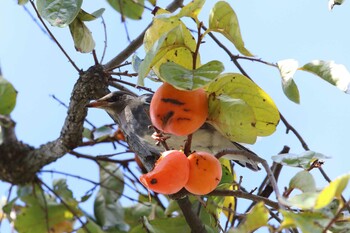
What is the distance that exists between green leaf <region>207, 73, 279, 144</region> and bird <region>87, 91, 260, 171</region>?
1.27 feet

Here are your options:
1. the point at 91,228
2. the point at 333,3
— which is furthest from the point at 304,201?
the point at 91,228

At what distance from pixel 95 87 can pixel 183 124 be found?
892 millimetres

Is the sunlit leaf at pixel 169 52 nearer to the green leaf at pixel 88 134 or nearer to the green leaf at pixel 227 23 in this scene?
the green leaf at pixel 227 23

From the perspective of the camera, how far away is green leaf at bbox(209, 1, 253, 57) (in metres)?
1.18

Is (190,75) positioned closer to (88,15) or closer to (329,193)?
(329,193)

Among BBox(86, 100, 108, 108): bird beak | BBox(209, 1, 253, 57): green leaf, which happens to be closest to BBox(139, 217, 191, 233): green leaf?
BBox(86, 100, 108, 108): bird beak

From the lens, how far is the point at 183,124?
3.96 feet

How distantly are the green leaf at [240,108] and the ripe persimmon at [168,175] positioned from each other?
0.13 meters

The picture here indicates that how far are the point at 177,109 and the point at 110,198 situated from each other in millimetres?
1669

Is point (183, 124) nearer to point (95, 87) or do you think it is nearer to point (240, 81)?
point (240, 81)

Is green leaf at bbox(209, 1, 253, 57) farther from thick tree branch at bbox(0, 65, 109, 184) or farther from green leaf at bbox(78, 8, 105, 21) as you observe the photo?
thick tree branch at bbox(0, 65, 109, 184)

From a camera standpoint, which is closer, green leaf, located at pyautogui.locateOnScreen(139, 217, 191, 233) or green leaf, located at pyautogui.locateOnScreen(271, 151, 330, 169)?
green leaf, located at pyautogui.locateOnScreen(271, 151, 330, 169)

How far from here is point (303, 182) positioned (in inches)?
47.1

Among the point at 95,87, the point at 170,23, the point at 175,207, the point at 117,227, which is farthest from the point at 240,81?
the point at 117,227
